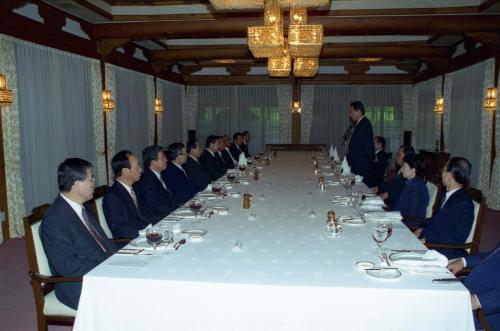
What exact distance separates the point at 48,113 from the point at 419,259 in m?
6.05

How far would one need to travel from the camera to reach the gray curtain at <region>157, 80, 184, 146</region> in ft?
41.1

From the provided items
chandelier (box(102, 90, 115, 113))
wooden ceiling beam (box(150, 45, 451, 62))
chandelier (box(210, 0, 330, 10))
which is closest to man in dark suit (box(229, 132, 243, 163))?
wooden ceiling beam (box(150, 45, 451, 62))

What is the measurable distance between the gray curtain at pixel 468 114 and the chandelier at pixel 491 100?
0.79 meters

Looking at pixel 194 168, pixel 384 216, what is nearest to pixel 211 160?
pixel 194 168

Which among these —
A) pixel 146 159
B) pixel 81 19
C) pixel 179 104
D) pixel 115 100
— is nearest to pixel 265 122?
pixel 179 104

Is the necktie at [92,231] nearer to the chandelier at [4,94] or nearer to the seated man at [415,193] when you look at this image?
the seated man at [415,193]

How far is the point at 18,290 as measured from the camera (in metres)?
3.99

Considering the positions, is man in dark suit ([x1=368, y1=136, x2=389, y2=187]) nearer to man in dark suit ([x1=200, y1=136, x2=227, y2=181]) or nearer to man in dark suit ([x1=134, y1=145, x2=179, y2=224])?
man in dark suit ([x1=200, y1=136, x2=227, y2=181])

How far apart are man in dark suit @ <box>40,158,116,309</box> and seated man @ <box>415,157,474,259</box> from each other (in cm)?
233

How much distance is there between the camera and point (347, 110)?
14664 millimetres

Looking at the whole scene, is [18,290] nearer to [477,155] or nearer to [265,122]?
[477,155]

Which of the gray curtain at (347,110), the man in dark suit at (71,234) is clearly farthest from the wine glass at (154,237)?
the gray curtain at (347,110)

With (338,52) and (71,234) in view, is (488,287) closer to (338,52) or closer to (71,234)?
(71,234)

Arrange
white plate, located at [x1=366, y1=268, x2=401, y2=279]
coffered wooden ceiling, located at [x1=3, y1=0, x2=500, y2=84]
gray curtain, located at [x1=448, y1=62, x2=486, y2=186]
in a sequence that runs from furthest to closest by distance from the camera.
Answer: gray curtain, located at [x1=448, y1=62, x2=486, y2=186]
coffered wooden ceiling, located at [x1=3, y1=0, x2=500, y2=84]
white plate, located at [x1=366, y1=268, x2=401, y2=279]
